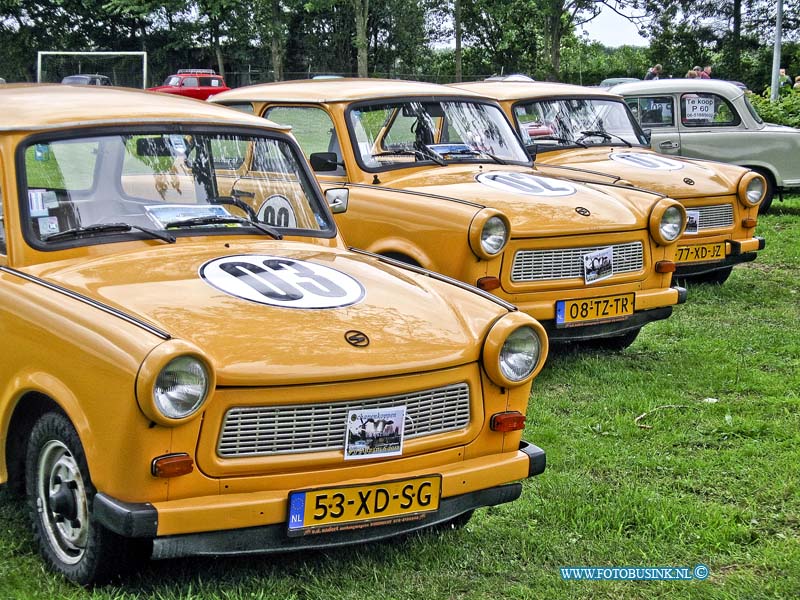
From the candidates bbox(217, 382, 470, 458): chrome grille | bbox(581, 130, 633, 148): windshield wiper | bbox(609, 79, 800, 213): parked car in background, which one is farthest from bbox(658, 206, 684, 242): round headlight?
bbox(609, 79, 800, 213): parked car in background

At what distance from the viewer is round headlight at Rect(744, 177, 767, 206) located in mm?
9073

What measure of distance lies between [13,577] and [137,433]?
0.90 metres

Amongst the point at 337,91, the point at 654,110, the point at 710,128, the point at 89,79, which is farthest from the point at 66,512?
the point at 89,79

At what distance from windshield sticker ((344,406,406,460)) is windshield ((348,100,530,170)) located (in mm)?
3754

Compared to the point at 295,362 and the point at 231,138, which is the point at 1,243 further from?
the point at 295,362

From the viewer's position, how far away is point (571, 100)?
966 cm

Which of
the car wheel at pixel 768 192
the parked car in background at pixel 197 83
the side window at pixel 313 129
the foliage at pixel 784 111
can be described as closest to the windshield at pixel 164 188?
the side window at pixel 313 129

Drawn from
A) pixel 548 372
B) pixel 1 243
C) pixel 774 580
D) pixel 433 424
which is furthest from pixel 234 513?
pixel 548 372

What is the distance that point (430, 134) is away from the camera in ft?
24.8

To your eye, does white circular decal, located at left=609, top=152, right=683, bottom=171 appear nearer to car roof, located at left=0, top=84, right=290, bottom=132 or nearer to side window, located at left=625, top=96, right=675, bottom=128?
side window, located at left=625, top=96, right=675, bottom=128

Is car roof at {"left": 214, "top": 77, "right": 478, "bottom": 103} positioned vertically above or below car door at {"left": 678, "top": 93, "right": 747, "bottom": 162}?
above

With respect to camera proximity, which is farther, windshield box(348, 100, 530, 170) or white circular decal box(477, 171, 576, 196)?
windshield box(348, 100, 530, 170)

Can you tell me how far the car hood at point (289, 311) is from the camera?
346 cm

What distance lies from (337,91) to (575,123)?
2944 mm
